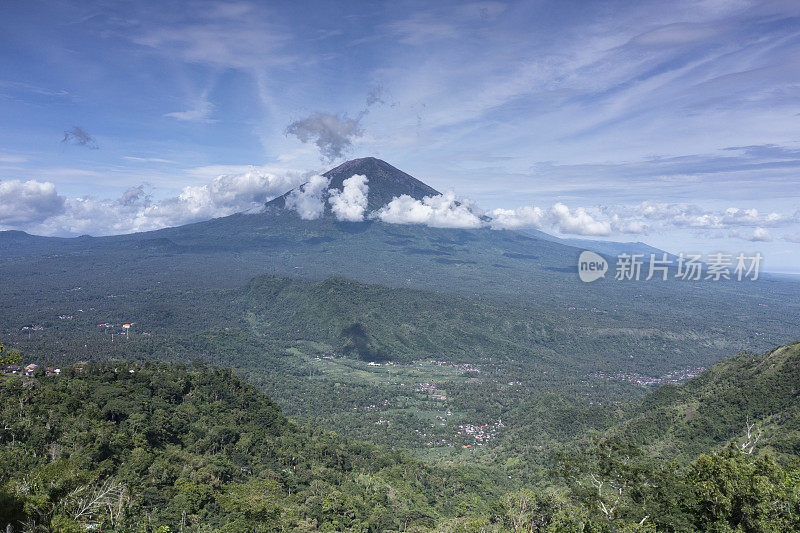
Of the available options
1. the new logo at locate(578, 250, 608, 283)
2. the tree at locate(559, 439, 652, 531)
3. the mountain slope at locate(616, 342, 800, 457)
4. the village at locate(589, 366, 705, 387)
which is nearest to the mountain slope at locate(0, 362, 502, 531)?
the tree at locate(559, 439, 652, 531)

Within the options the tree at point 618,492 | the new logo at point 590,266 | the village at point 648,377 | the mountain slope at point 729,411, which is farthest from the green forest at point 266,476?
the village at point 648,377

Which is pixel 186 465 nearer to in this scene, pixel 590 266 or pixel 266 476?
pixel 266 476

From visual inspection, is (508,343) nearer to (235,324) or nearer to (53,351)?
(235,324)

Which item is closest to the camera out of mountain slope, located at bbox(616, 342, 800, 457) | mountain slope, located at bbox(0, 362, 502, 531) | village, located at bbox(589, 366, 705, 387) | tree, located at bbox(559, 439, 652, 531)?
tree, located at bbox(559, 439, 652, 531)

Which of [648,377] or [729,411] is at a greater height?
Answer: [729,411]

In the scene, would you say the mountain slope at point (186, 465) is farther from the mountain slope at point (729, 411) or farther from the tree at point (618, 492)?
the mountain slope at point (729, 411)

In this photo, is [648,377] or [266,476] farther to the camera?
[648,377]

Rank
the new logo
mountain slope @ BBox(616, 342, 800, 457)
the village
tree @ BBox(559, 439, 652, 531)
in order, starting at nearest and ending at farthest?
tree @ BBox(559, 439, 652, 531) < mountain slope @ BBox(616, 342, 800, 457) < the new logo < the village

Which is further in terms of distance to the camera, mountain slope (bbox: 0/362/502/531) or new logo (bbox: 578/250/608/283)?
new logo (bbox: 578/250/608/283)

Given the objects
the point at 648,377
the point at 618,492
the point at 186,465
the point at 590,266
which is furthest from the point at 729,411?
the point at 648,377

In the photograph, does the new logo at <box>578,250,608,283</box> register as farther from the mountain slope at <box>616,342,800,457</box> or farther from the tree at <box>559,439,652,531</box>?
the tree at <box>559,439,652,531</box>

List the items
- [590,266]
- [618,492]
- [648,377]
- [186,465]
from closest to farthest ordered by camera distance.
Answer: [618,492]
[186,465]
[590,266]
[648,377]

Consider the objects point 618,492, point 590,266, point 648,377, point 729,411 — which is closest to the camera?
point 618,492
